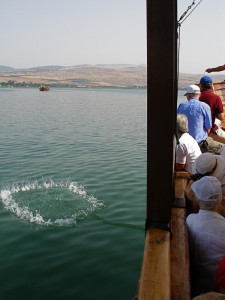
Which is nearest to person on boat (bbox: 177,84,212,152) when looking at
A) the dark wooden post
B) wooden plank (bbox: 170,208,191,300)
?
wooden plank (bbox: 170,208,191,300)

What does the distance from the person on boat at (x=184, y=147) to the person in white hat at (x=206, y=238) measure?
2.36 meters

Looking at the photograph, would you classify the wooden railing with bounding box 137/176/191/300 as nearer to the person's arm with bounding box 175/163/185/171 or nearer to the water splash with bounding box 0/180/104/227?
the person's arm with bounding box 175/163/185/171

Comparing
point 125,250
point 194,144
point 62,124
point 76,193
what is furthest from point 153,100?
point 62,124

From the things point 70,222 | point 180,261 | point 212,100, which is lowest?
point 70,222

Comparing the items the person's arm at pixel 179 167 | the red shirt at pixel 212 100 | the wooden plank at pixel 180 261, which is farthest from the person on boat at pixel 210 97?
the wooden plank at pixel 180 261

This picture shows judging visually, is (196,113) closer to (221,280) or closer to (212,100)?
(212,100)

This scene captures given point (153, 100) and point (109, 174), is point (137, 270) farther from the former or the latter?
point (109, 174)

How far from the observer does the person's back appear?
6.84 metres

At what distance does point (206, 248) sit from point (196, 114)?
151 inches

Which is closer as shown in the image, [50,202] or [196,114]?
[196,114]

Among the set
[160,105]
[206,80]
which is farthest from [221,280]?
[206,80]

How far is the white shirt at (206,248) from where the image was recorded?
10.8ft

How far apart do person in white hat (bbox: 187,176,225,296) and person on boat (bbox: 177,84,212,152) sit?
343 cm

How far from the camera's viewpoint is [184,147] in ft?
19.4
